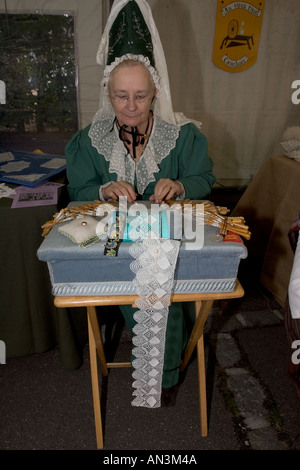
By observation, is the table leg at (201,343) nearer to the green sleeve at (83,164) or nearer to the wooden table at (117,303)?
the wooden table at (117,303)

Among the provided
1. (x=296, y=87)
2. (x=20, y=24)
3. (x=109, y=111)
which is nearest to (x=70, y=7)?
(x=20, y=24)

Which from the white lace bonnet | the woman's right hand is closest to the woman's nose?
the white lace bonnet

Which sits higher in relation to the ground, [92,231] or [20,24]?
[20,24]

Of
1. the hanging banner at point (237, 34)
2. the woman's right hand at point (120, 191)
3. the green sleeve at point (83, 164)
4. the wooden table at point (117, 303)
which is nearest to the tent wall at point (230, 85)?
the hanging banner at point (237, 34)

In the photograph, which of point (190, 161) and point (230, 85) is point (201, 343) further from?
point (230, 85)

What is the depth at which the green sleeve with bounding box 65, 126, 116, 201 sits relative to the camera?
4.72 feet

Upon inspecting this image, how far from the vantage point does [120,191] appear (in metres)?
1.22

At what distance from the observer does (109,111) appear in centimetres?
142

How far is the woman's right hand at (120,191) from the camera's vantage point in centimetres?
121

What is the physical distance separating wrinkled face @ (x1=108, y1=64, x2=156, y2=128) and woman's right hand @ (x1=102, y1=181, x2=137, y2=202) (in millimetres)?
260

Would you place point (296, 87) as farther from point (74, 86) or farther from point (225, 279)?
point (225, 279)

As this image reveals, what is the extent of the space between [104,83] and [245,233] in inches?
30.8

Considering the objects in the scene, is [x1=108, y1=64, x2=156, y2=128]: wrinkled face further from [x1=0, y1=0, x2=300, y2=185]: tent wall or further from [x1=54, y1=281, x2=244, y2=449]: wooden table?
[x1=0, y1=0, x2=300, y2=185]: tent wall
